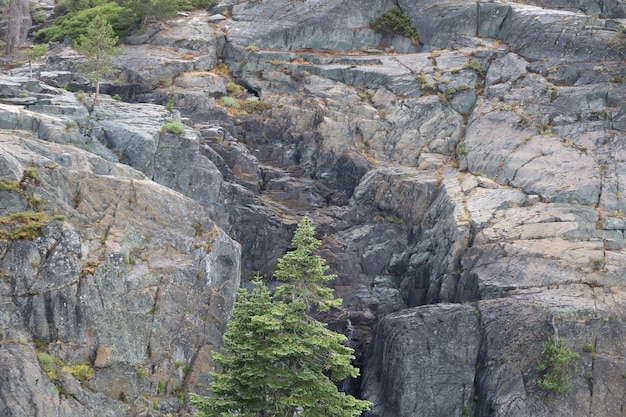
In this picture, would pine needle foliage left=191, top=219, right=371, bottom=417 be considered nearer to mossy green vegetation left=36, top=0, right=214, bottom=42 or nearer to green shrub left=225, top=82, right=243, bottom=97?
green shrub left=225, top=82, right=243, bottom=97

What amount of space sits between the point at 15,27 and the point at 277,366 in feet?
143

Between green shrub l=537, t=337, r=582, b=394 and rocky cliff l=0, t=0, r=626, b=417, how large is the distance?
2.05ft

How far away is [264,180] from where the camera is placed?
150 ft

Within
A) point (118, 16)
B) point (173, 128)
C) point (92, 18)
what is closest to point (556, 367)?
point (173, 128)

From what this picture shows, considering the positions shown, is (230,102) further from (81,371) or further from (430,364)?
(81,371)

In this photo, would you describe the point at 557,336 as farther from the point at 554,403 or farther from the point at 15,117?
the point at 15,117

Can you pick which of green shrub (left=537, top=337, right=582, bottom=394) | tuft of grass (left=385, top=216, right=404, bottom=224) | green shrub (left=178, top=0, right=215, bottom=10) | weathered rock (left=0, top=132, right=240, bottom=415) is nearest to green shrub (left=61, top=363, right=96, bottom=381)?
weathered rock (left=0, top=132, right=240, bottom=415)

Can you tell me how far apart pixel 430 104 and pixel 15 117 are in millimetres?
25409

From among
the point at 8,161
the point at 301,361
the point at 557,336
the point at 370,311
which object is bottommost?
the point at 370,311

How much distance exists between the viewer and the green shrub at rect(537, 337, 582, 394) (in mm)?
31734

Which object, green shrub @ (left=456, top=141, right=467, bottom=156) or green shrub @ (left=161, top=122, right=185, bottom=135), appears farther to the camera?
green shrub @ (left=456, top=141, right=467, bottom=156)

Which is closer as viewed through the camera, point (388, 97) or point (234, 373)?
point (234, 373)

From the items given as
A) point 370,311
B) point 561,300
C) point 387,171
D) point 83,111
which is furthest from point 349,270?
point 83,111

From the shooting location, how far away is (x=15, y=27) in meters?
57.9
